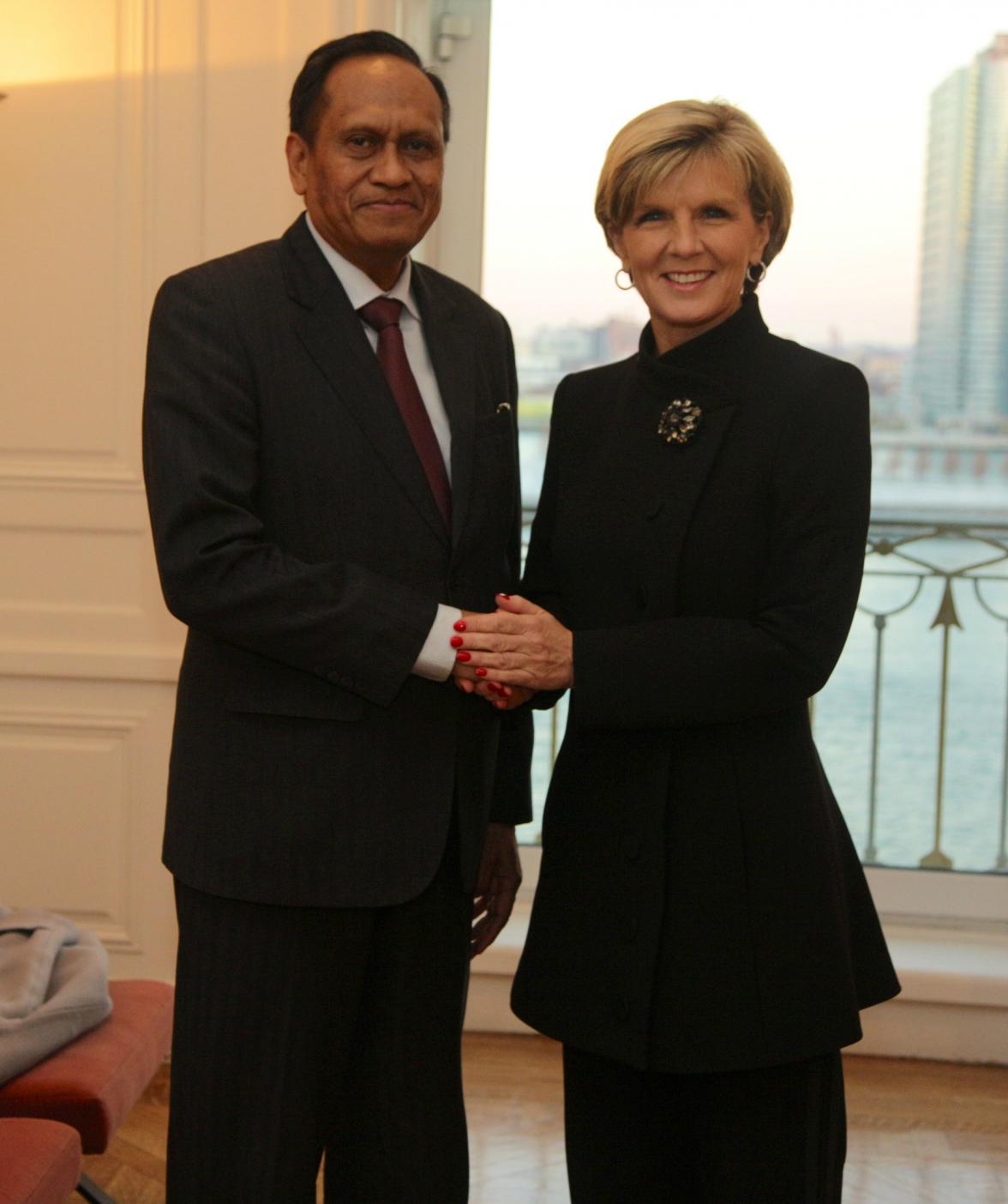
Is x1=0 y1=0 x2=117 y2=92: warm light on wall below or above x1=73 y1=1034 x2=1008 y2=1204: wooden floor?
above

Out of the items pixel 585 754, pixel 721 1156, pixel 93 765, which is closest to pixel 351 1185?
pixel 721 1156

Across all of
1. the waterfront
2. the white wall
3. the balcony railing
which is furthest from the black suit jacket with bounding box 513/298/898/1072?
the white wall

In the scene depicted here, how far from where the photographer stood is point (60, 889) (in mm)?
3225

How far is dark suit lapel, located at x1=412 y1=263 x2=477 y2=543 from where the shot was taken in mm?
1682

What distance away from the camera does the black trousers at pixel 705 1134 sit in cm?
161

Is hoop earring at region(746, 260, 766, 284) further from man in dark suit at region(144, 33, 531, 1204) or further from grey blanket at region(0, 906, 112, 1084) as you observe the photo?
grey blanket at region(0, 906, 112, 1084)

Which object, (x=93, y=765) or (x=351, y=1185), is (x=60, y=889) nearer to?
(x=93, y=765)

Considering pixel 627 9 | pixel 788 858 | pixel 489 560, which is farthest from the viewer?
pixel 627 9

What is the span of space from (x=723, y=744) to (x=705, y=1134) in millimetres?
442

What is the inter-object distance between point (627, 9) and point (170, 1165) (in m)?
2.87

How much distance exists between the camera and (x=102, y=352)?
10.2ft

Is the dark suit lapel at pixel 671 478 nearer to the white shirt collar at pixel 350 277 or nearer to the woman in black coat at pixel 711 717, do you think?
the woman in black coat at pixel 711 717

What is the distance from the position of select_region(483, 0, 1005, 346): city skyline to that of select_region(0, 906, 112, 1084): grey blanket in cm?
196

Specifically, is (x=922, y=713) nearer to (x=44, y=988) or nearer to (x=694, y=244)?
(x=44, y=988)
